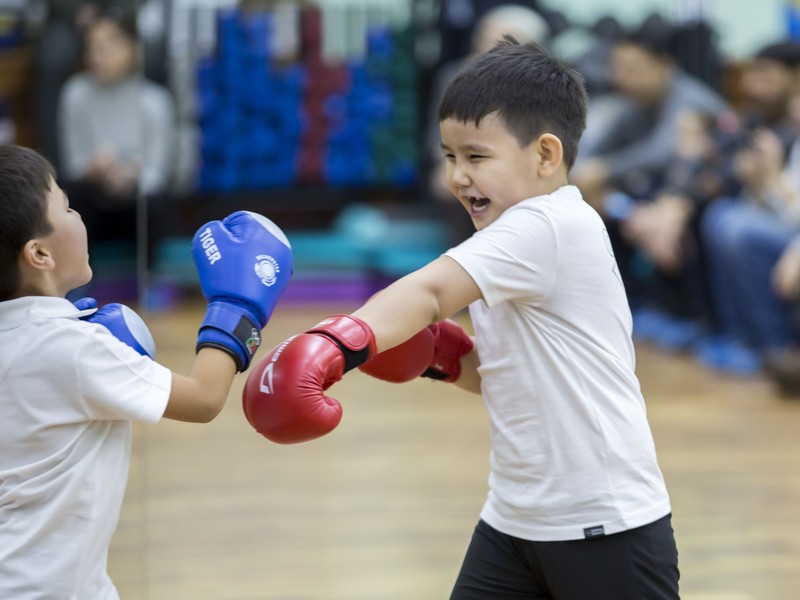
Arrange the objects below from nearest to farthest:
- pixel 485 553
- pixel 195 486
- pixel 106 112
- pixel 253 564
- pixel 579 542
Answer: pixel 579 542, pixel 485 553, pixel 106 112, pixel 253 564, pixel 195 486

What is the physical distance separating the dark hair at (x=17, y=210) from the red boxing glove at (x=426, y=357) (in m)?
0.45

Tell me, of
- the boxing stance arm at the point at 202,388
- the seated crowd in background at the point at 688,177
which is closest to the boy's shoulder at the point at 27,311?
the boxing stance arm at the point at 202,388

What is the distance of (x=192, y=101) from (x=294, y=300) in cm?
125

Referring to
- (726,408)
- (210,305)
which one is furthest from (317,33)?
Answer: (210,305)

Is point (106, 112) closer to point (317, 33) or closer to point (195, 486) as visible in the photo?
point (195, 486)

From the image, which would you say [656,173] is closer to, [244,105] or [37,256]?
[244,105]

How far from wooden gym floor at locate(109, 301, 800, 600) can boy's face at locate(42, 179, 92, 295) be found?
107 cm

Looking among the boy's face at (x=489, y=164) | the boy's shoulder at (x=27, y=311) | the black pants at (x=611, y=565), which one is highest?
the boy's face at (x=489, y=164)

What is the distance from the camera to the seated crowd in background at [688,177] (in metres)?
4.50

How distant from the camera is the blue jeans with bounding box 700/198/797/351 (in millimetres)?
4512

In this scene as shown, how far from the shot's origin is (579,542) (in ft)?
4.91

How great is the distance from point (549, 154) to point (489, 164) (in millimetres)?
86

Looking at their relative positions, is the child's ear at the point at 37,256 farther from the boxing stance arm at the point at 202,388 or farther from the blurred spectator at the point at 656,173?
the blurred spectator at the point at 656,173

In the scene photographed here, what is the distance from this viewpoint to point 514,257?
4.73 ft
